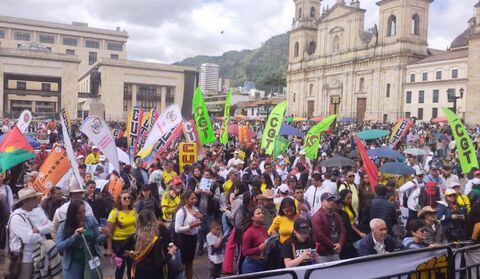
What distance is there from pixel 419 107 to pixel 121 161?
50.6 meters

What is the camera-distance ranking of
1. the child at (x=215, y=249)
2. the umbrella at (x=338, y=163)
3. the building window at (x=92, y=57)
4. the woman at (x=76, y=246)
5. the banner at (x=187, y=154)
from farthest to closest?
the building window at (x=92, y=57) → the umbrella at (x=338, y=163) → the banner at (x=187, y=154) → the child at (x=215, y=249) → the woman at (x=76, y=246)

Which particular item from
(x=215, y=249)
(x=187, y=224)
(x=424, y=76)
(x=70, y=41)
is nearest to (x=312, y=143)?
(x=215, y=249)

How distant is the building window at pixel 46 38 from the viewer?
85062mm

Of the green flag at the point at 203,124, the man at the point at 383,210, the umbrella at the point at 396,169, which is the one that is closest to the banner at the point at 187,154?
the green flag at the point at 203,124

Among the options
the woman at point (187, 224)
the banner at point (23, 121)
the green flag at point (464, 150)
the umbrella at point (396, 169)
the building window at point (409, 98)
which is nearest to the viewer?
the woman at point (187, 224)

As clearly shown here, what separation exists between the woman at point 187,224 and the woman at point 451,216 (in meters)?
3.98

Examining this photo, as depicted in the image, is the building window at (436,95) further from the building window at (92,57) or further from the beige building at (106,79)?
the building window at (92,57)

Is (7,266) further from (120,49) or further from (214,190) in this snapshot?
(120,49)

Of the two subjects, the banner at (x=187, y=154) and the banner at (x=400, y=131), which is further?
the banner at (x=400, y=131)

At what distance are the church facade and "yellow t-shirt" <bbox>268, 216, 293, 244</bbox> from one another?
54.8 meters

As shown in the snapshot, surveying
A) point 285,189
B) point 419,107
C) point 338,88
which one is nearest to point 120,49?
point 338,88

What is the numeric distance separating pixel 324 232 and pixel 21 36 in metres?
91.3

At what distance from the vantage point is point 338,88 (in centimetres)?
6550

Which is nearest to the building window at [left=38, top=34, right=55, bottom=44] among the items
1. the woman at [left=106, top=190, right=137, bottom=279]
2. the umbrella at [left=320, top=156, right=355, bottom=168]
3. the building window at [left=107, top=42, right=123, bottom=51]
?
the building window at [left=107, top=42, right=123, bottom=51]
